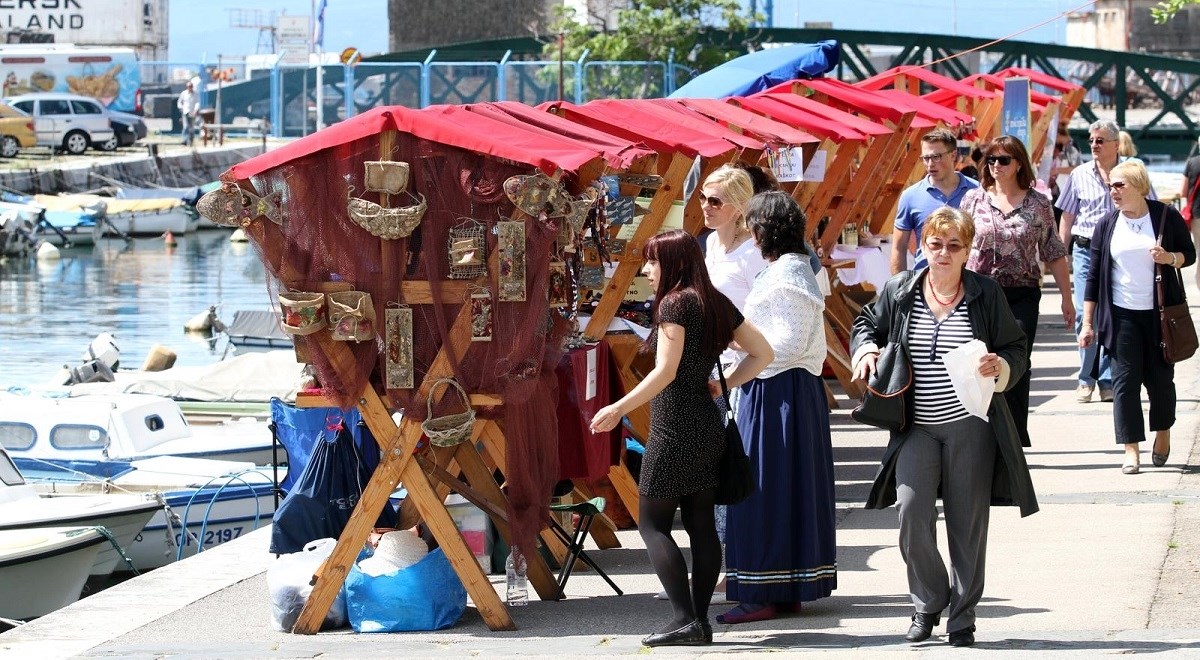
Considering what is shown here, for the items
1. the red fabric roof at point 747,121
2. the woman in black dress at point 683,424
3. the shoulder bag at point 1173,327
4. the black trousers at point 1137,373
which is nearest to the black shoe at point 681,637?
the woman in black dress at point 683,424

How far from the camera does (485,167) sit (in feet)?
23.2

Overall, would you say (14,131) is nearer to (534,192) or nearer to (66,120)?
(66,120)

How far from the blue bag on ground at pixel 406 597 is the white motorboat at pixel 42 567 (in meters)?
6.09

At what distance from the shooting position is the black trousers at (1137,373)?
986 centimetres

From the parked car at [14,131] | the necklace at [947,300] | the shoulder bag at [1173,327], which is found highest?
the necklace at [947,300]

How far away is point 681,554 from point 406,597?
4.09 ft

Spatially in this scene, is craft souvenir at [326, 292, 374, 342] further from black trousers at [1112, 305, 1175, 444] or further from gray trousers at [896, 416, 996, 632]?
black trousers at [1112, 305, 1175, 444]

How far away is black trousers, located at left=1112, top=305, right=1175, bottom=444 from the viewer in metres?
9.86

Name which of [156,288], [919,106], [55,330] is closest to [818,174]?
[919,106]

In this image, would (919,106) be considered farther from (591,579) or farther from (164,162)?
(164,162)

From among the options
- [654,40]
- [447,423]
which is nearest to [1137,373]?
[447,423]

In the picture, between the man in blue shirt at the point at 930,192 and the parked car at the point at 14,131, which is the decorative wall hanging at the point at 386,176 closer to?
the man in blue shirt at the point at 930,192

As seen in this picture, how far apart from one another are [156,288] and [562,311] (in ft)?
112

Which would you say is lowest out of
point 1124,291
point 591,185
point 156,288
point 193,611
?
point 156,288
